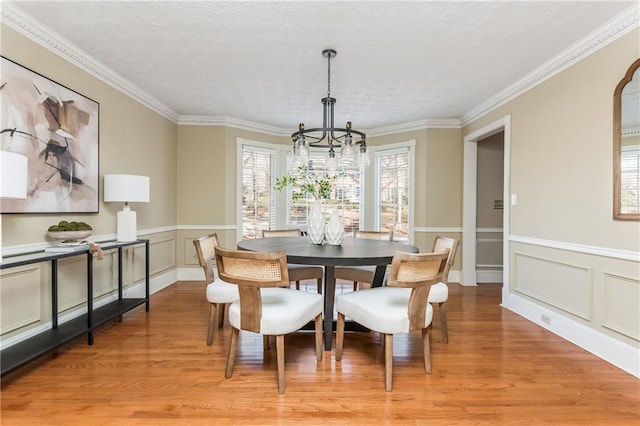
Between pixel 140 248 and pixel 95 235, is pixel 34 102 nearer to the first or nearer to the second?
pixel 95 235

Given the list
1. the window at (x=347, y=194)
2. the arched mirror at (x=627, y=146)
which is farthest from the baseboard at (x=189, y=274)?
the arched mirror at (x=627, y=146)

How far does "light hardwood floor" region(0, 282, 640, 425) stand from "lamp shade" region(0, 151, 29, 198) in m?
1.17

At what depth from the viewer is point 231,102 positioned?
13.6ft

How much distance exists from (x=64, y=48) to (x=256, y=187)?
9.71 feet

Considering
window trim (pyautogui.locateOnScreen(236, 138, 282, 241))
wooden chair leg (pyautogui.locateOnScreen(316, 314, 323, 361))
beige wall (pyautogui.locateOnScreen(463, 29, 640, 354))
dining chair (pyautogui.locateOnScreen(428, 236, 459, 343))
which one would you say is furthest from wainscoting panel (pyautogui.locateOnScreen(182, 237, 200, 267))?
beige wall (pyautogui.locateOnScreen(463, 29, 640, 354))

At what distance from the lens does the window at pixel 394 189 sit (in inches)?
201

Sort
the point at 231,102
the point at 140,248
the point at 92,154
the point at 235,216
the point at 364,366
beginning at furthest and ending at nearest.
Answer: the point at 235,216 < the point at 231,102 < the point at 140,248 < the point at 92,154 < the point at 364,366

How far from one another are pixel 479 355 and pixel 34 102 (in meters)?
3.80

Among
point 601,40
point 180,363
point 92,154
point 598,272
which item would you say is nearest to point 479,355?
point 598,272

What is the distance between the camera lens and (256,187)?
17.2 ft

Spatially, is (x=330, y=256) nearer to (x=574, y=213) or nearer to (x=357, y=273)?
(x=357, y=273)

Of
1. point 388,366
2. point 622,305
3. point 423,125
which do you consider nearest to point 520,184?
point 622,305

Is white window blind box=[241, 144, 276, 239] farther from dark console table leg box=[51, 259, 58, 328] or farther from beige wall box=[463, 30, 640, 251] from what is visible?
beige wall box=[463, 30, 640, 251]

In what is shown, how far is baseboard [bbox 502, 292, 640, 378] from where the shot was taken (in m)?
2.21
